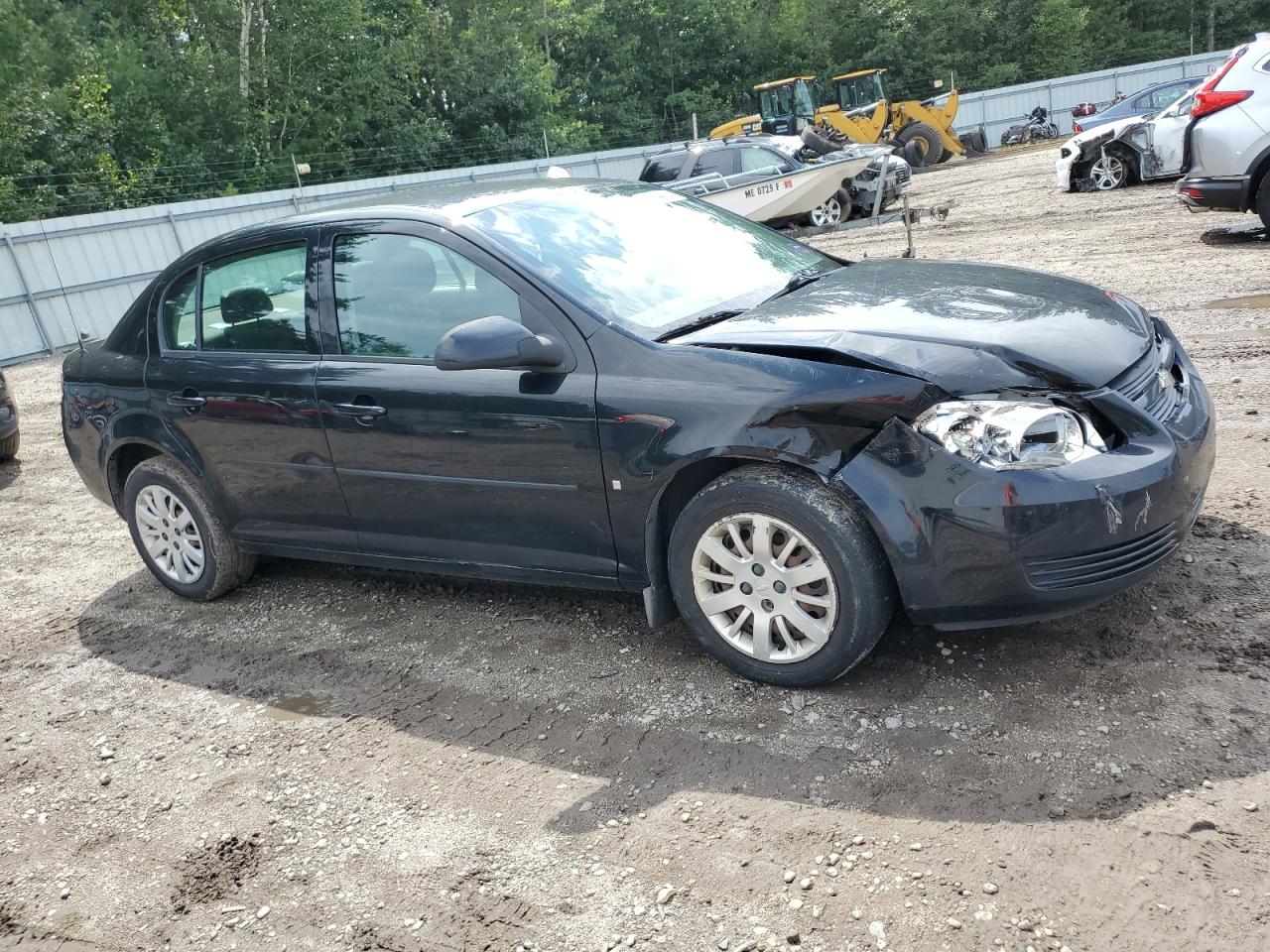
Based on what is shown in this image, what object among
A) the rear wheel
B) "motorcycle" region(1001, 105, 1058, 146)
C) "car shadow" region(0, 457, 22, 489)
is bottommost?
"motorcycle" region(1001, 105, 1058, 146)

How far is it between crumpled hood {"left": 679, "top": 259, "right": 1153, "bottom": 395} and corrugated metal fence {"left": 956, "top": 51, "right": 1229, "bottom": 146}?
38051 mm

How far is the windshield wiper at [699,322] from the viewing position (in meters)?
3.68

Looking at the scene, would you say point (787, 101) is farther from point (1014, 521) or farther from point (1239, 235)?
point (1014, 521)

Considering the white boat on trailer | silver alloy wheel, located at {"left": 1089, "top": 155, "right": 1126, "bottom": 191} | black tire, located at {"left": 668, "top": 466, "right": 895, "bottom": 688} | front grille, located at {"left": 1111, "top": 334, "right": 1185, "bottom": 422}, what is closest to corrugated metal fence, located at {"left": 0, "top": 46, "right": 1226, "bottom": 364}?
the white boat on trailer

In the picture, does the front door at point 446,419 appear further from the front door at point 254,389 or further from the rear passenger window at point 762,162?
the rear passenger window at point 762,162

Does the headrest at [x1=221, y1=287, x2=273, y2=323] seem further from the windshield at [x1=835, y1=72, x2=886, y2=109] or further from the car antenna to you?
the windshield at [x1=835, y1=72, x2=886, y2=109]

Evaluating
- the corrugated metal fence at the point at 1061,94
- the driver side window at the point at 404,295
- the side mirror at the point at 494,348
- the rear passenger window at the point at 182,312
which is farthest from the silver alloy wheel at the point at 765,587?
the corrugated metal fence at the point at 1061,94

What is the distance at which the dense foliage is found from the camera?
94.2 feet

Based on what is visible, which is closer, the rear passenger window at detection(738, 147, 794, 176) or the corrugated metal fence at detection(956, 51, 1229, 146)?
the rear passenger window at detection(738, 147, 794, 176)

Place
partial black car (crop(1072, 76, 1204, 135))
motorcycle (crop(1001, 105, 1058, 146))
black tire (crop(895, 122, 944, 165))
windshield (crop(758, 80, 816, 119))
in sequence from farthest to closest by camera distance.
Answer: motorcycle (crop(1001, 105, 1058, 146)) → windshield (crop(758, 80, 816, 119)) → black tire (crop(895, 122, 944, 165)) → partial black car (crop(1072, 76, 1204, 135))

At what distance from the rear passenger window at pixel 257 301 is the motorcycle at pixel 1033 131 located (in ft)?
119

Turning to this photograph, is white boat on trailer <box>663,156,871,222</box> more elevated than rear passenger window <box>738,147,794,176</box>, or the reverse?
rear passenger window <box>738,147,794,176</box>

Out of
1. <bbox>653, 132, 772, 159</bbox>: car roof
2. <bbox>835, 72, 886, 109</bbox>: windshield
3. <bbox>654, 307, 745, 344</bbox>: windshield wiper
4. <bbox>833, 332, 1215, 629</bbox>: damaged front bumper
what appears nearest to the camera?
<bbox>833, 332, 1215, 629</bbox>: damaged front bumper

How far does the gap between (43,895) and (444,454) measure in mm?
1864
